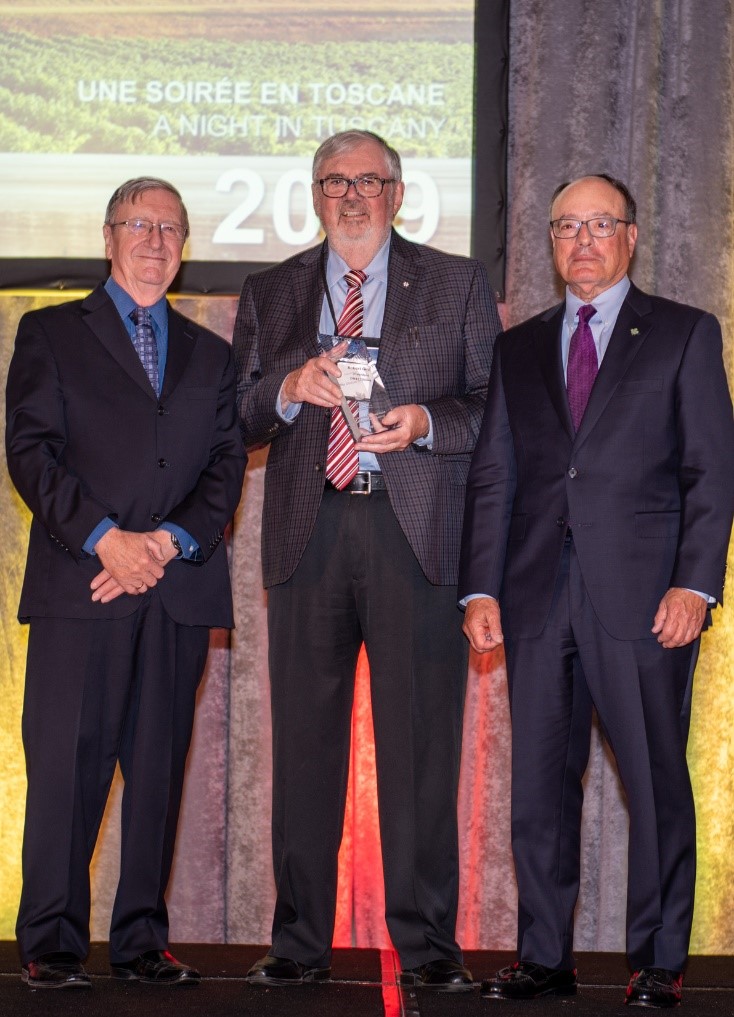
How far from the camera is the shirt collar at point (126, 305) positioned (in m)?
3.07

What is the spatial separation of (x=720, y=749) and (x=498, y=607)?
4.85ft

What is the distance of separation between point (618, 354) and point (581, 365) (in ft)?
0.30

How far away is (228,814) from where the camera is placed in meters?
4.10

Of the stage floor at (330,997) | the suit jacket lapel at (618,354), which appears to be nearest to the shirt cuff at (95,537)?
the stage floor at (330,997)

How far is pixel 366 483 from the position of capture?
301 cm

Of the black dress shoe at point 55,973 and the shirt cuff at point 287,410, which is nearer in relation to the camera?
the black dress shoe at point 55,973

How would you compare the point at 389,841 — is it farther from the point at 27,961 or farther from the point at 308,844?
the point at 27,961

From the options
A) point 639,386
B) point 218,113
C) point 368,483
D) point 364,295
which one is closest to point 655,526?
point 639,386

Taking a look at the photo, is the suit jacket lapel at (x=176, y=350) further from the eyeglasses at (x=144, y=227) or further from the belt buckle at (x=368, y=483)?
the belt buckle at (x=368, y=483)

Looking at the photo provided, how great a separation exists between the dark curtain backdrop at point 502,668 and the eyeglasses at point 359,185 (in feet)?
3.51

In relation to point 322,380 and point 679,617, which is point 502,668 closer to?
point 679,617

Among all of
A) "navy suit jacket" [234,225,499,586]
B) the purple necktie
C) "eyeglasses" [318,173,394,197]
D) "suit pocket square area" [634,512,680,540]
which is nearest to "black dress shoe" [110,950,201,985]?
"navy suit jacket" [234,225,499,586]

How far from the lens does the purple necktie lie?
2879 millimetres

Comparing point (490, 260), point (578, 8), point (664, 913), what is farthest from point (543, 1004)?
point (578, 8)
